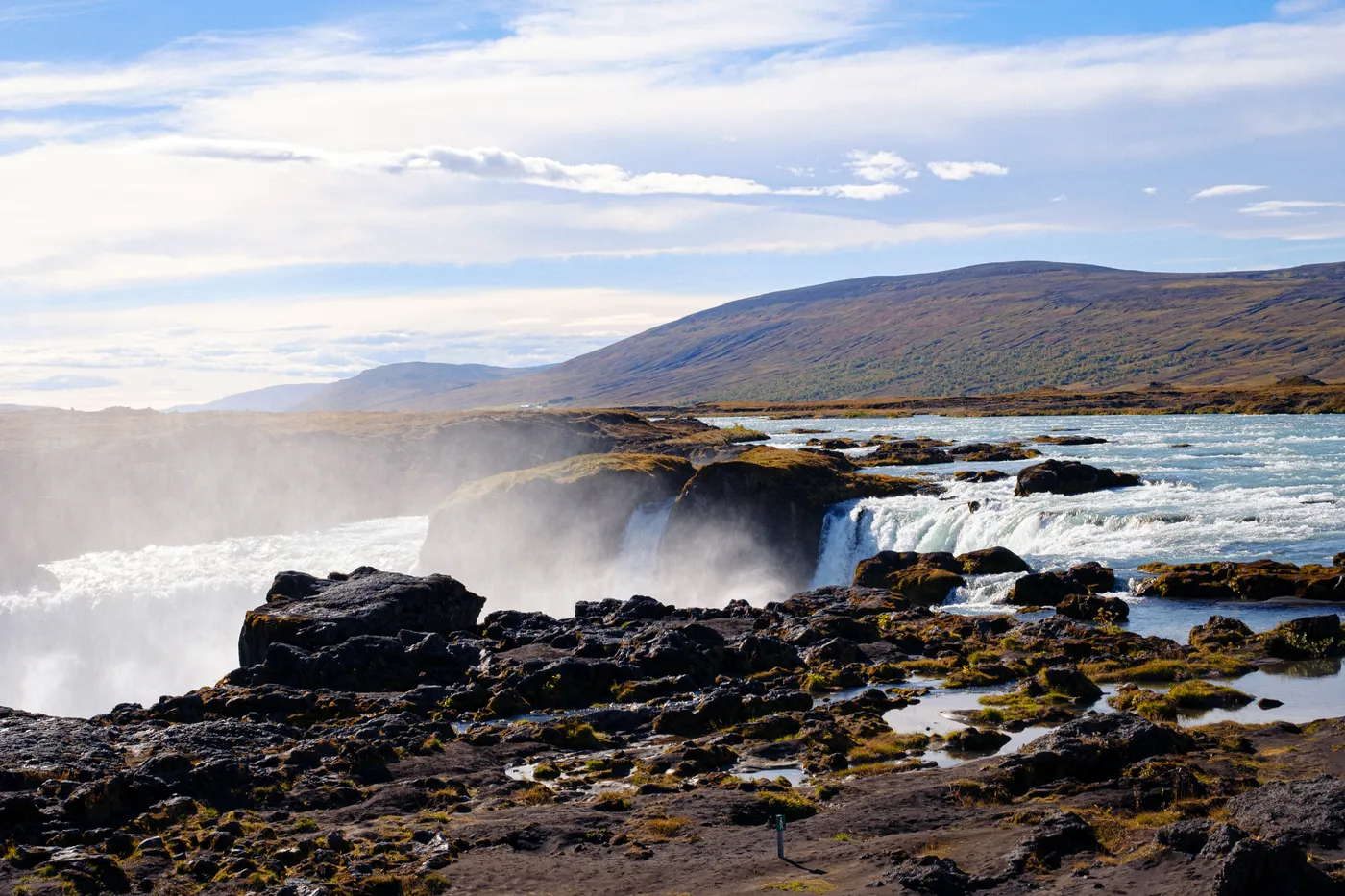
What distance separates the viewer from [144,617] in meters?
80.1

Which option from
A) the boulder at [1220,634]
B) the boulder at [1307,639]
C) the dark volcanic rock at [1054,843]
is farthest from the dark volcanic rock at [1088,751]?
the boulder at [1220,634]

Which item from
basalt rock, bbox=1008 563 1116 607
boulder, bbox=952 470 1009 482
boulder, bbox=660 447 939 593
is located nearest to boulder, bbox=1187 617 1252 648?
basalt rock, bbox=1008 563 1116 607

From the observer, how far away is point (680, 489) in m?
77.0

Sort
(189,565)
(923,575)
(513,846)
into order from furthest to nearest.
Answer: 1. (189,565)
2. (923,575)
3. (513,846)

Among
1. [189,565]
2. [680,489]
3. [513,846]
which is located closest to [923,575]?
[680,489]

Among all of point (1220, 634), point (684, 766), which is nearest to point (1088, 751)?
point (684, 766)

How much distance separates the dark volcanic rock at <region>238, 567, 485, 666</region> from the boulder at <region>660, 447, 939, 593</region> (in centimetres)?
1728

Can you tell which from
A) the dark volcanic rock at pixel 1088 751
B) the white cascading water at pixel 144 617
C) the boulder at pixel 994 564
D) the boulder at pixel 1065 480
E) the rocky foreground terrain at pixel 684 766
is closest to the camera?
the rocky foreground terrain at pixel 684 766

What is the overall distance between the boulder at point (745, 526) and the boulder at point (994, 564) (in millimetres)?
13289

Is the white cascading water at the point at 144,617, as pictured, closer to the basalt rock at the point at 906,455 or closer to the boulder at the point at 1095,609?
the basalt rock at the point at 906,455

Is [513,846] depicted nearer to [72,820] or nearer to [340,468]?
[72,820]

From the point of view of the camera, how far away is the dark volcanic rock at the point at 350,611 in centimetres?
4738

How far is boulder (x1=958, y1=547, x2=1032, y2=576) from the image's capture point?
5488cm

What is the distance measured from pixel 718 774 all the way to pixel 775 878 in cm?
828
